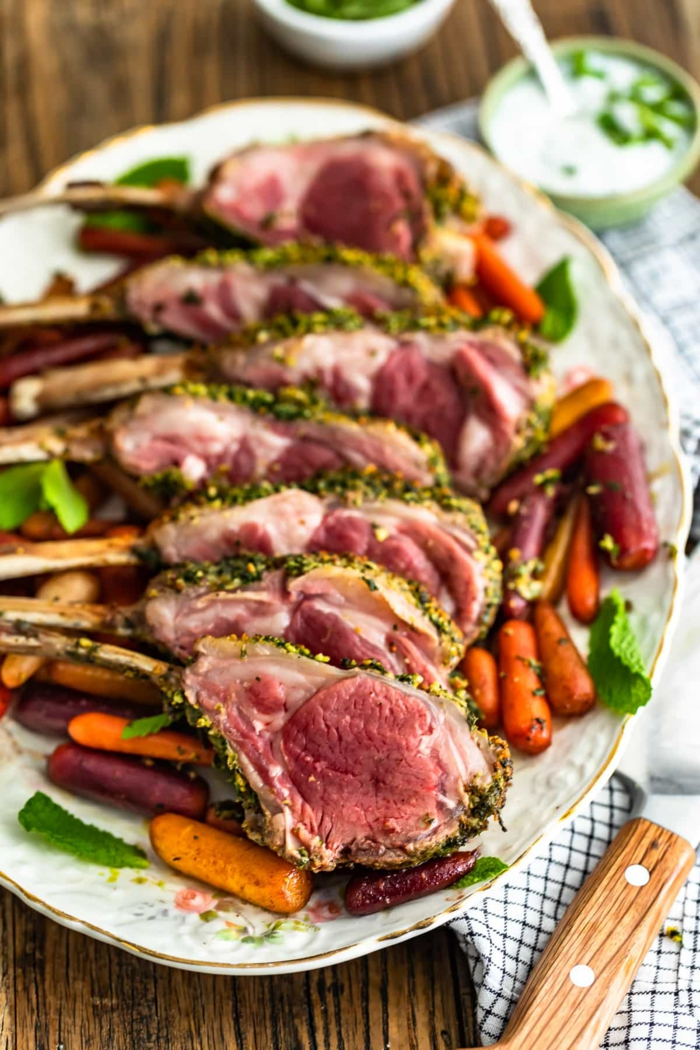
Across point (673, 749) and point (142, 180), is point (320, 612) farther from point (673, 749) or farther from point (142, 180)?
point (142, 180)

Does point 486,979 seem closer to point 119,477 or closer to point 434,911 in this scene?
point 434,911

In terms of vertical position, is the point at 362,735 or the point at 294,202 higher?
the point at 294,202

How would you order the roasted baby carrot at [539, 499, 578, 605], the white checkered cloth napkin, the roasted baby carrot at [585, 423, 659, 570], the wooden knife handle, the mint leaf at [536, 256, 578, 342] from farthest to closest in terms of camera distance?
the mint leaf at [536, 256, 578, 342]
the roasted baby carrot at [539, 499, 578, 605]
the roasted baby carrot at [585, 423, 659, 570]
the white checkered cloth napkin
the wooden knife handle

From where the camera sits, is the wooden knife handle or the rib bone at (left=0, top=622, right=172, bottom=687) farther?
the rib bone at (left=0, top=622, right=172, bottom=687)

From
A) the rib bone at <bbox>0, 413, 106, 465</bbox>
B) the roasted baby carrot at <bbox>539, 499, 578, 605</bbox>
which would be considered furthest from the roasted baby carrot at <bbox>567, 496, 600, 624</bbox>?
the rib bone at <bbox>0, 413, 106, 465</bbox>

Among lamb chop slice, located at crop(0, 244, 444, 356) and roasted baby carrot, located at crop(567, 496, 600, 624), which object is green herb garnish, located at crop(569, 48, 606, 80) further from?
roasted baby carrot, located at crop(567, 496, 600, 624)

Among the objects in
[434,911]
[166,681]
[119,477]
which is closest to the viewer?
[434,911]

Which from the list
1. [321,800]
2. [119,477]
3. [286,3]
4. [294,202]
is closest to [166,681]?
[321,800]
